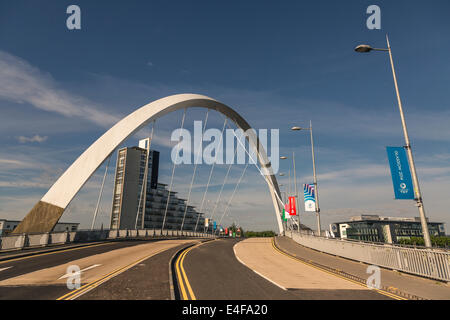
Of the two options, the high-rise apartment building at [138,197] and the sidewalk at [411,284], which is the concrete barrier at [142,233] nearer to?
the sidewalk at [411,284]

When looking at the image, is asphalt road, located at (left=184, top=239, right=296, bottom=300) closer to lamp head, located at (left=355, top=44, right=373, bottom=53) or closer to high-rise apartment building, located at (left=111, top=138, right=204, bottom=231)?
lamp head, located at (left=355, top=44, right=373, bottom=53)

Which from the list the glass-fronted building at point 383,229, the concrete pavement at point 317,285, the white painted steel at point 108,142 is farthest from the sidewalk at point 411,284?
the glass-fronted building at point 383,229

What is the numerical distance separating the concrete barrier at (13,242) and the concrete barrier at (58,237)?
8.58ft

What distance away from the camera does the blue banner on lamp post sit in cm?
1124

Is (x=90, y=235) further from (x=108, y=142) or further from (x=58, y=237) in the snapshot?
(x=108, y=142)

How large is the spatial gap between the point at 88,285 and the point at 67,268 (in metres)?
4.40

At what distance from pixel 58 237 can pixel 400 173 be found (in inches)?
1014

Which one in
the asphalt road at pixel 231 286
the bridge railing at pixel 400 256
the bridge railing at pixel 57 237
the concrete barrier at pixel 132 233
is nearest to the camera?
the asphalt road at pixel 231 286

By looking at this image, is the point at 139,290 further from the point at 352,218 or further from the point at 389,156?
the point at 352,218

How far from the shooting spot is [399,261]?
39.6ft

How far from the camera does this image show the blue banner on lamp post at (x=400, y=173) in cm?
1124

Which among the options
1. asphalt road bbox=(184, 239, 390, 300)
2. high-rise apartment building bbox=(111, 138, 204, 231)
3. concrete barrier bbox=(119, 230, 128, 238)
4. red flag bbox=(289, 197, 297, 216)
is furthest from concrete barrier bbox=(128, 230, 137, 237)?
high-rise apartment building bbox=(111, 138, 204, 231)

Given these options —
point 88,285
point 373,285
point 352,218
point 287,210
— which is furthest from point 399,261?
point 352,218

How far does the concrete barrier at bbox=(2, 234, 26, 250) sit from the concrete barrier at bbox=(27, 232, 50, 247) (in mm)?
796
